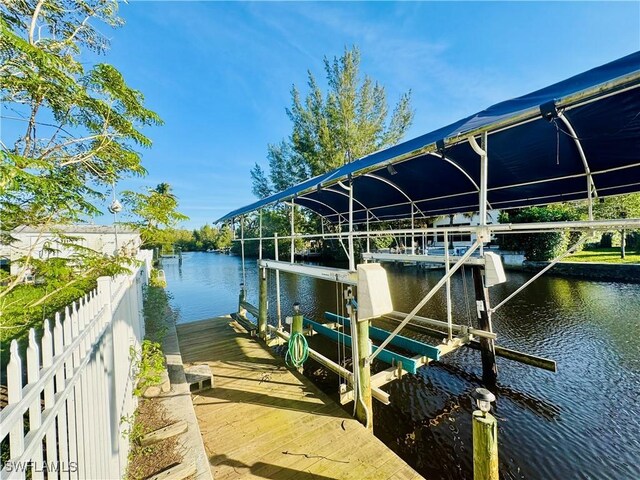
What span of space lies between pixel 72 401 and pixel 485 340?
5.95 meters

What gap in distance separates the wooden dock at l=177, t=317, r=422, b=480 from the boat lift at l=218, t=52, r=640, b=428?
19.2 inches

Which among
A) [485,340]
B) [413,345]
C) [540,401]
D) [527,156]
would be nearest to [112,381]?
[413,345]

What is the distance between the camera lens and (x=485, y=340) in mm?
5273

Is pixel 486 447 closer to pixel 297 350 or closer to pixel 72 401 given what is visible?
pixel 297 350

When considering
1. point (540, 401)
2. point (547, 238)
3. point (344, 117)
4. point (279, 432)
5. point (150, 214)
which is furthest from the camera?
point (344, 117)

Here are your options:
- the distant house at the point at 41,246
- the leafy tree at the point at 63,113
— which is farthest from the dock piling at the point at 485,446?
the distant house at the point at 41,246

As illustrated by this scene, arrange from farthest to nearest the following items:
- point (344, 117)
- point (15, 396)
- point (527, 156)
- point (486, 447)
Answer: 1. point (344, 117)
2. point (527, 156)
3. point (486, 447)
4. point (15, 396)

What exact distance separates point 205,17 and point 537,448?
42.8 ft

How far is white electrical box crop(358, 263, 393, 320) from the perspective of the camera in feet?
10.5

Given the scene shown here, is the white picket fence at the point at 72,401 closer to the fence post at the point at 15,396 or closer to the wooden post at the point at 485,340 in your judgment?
the fence post at the point at 15,396

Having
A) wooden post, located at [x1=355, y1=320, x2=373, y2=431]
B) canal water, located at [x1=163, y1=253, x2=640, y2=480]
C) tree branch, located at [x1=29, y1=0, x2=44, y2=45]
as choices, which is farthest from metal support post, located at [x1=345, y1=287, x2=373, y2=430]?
tree branch, located at [x1=29, y1=0, x2=44, y2=45]

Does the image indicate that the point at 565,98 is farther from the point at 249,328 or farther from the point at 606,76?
the point at 249,328

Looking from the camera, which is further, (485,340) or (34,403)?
(485,340)

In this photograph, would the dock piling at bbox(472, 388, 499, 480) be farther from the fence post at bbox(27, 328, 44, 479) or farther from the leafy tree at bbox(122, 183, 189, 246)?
the leafy tree at bbox(122, 183, 189, 246)
